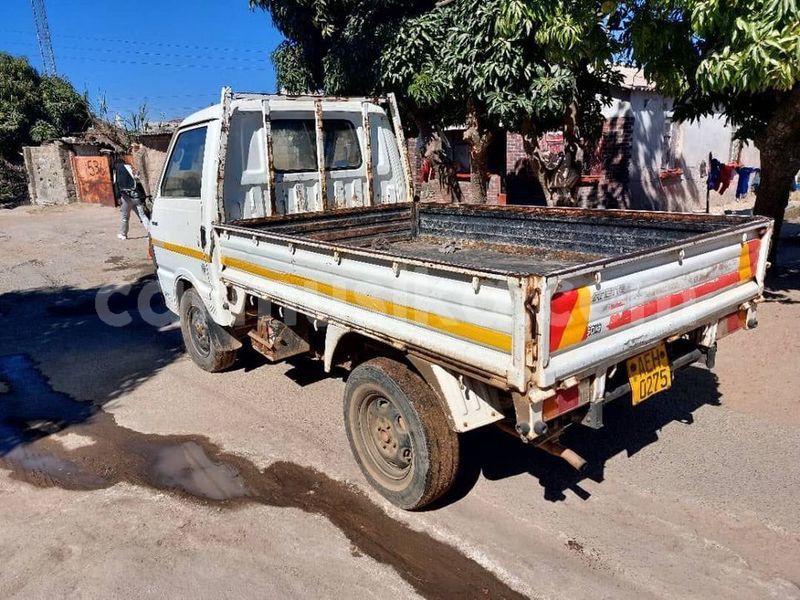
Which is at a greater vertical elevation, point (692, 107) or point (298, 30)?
point (298, 30)

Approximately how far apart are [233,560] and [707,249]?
122 inches

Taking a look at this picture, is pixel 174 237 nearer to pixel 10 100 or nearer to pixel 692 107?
pixel 692 107

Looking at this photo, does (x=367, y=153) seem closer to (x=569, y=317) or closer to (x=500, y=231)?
(x=500, y=231)

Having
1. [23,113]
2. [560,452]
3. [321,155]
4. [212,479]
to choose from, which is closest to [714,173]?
[321,155]

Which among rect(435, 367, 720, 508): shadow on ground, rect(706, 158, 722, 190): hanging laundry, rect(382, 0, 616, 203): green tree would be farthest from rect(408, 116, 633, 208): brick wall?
rect(435, 367, 720, 508): shadow on ground

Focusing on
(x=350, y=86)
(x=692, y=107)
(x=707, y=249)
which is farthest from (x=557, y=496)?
(x=350, y=86)

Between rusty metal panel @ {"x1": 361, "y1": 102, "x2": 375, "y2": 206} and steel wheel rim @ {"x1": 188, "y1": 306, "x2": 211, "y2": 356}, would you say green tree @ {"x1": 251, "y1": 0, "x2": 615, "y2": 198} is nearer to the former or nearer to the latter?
rusty metal panel @ {"x1": 361, "y1": 102, "x2": 375, "y2": 206}

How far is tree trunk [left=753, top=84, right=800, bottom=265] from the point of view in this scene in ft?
21.5

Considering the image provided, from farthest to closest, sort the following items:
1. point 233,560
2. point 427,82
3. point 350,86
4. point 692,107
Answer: point 350,86, point 427,82, point 692,107, point 233,560

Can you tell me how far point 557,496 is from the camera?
375 cm

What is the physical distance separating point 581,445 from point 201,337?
3.66 metres

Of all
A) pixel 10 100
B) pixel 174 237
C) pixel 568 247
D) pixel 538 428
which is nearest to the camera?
pixel 538 428

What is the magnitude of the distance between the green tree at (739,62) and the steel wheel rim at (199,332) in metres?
4.76

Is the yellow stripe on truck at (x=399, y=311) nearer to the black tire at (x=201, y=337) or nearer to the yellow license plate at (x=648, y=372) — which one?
the yellow license plate at (x=648, y=372)
